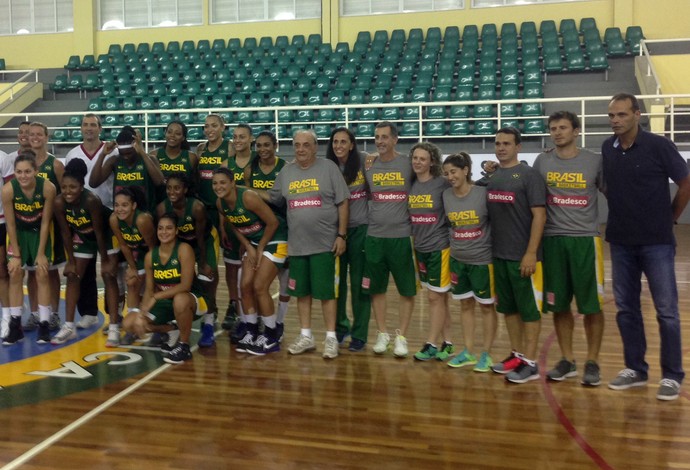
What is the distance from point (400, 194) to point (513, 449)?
76.3 inches

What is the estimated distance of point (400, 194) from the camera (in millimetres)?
4375

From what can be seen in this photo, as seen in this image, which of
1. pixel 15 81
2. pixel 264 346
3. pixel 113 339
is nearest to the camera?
pixel 264 346

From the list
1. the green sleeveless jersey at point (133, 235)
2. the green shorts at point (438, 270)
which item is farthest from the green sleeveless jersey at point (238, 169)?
the green shorts at point (438, 270)

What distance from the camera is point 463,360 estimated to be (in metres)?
4.22

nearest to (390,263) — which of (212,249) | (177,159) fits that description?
(212,249)

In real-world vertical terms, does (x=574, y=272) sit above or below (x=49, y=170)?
below

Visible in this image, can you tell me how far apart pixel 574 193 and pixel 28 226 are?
154 inches

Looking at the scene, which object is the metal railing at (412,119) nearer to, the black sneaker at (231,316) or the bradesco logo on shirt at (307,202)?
the black sneaker at (231,316)

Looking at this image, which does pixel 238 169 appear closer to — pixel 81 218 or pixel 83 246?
pixel 81 218

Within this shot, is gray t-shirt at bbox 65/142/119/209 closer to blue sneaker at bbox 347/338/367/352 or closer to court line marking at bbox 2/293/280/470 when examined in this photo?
court line marking at bbox 2/293/280/470

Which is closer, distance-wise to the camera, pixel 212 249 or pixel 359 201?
pixel 359 201

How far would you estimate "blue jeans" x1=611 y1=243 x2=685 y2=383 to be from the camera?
352cm

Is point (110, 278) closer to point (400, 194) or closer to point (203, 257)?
point (203, 257)

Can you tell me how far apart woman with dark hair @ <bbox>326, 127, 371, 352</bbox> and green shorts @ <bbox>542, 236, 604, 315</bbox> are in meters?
1.32
